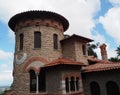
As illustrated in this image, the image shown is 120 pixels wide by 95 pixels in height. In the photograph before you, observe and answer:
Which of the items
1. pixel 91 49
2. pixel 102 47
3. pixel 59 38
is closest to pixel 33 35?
pixel 59 38

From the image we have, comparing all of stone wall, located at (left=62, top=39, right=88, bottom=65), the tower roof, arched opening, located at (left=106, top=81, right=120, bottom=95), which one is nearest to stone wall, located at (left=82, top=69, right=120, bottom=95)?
arched opening, located at (left=106, top=81, right=120, bottom=95)

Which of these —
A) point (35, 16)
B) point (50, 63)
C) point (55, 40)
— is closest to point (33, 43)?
point (55, 40)

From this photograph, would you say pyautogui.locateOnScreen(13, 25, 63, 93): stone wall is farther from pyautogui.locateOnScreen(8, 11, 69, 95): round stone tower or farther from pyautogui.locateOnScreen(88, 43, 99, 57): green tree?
pyautogui.locateOnScreen(88, 43, 99, 57): green tree

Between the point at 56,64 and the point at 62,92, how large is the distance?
2.27 meters

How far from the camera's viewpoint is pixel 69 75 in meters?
13.3

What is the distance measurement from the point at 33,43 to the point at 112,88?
8.27 m

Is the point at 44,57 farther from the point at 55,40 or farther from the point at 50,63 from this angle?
the point at 55,40

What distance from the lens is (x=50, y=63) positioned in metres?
13.7

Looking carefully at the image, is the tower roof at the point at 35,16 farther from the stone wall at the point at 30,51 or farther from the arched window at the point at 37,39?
the arched window at the point at 37,39

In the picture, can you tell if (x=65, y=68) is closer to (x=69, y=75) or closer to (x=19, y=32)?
(x=69, y=75)

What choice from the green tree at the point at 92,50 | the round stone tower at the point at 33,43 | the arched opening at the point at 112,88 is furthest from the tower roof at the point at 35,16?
the green tree at the point at 92,50

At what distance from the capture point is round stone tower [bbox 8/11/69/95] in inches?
572

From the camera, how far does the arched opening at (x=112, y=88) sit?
1290cm

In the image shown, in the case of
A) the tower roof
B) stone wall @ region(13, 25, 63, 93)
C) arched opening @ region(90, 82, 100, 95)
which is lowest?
arched opening @ region(90, 82, 100, 95)
